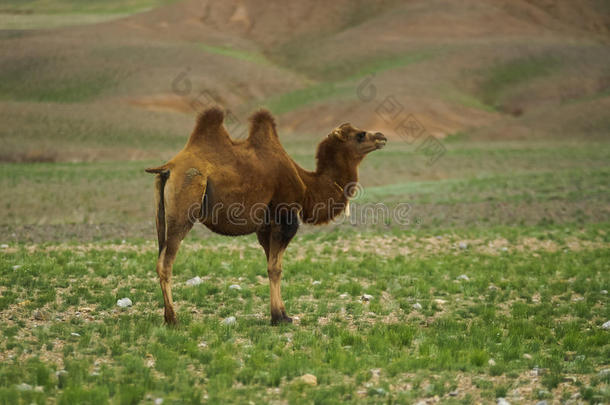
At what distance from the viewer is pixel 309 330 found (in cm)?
887

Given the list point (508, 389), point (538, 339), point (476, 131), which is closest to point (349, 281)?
point (538, 339)

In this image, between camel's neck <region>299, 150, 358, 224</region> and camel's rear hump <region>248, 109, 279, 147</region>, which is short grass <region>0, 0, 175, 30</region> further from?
camel's neck <region>299, 150, 358, 224</region>

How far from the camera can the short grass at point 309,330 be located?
6688 mm

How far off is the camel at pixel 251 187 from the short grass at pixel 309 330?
1.01 meters

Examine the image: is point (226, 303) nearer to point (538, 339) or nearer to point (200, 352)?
point (200, 352)

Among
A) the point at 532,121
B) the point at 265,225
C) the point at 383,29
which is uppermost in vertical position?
the point at 383,29

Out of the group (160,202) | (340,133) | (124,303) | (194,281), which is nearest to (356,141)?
(340,133)

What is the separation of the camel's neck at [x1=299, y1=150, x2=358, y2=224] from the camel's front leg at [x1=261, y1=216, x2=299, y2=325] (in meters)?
0.33

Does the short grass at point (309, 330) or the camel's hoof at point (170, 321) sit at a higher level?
the camel's hoof at point (170, 321)

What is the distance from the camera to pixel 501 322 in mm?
9516

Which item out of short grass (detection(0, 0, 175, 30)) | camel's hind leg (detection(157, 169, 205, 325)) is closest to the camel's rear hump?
camel's hind leg (detection(157, 169, 205, 325))

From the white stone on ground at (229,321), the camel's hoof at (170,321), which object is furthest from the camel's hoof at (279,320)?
the camel's hoof at (170,321)

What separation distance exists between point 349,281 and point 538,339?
428cm

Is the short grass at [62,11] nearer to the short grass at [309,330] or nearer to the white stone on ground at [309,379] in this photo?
the short grass at [309,330]
